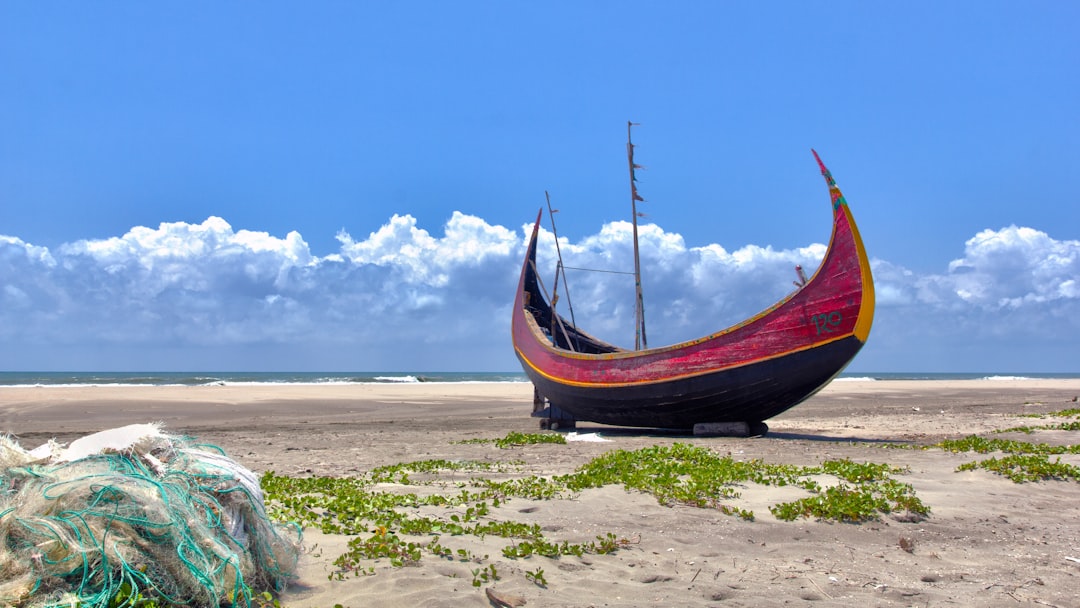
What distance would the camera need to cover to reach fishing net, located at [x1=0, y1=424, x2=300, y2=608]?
3.10 m

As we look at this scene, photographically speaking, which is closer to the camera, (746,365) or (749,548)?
(749,548)

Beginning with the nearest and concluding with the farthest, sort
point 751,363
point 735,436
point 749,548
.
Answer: point 749,548, point 751,363, point 735,436

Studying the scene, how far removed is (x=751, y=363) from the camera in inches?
491

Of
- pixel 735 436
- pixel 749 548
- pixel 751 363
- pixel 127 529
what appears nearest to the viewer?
pixel 127 529

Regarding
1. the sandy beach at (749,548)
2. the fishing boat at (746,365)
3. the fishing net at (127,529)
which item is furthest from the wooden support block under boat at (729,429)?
the fishing net at (127,529)

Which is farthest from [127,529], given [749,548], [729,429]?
[729,429]

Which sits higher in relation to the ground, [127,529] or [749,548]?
[127,529]

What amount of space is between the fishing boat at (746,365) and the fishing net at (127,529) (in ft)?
32.9

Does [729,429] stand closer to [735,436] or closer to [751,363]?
[735,436]

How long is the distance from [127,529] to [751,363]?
35.7 feet

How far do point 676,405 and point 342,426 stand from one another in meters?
8.26

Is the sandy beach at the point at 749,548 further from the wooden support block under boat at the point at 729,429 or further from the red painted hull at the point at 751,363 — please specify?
the wooden support block under boat at the point at 729,429

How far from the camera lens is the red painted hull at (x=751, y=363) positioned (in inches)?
461

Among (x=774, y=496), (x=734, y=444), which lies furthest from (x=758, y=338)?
(x=774, y=496)
